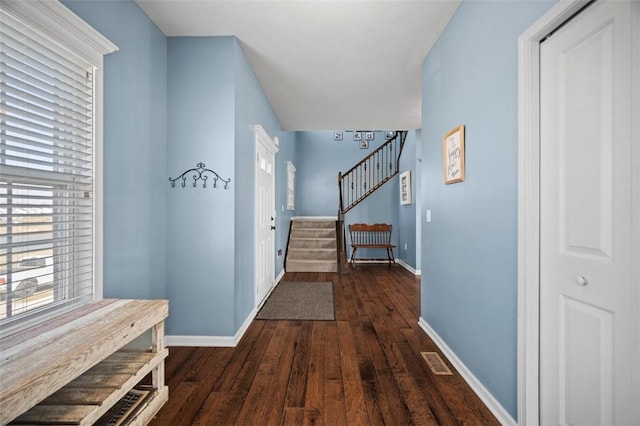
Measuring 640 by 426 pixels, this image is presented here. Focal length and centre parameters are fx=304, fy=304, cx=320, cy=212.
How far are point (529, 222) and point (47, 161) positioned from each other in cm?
235

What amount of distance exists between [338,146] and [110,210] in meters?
6.80

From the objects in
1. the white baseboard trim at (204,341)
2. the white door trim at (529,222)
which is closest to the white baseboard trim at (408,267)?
the white baseboard trim at (204,341)

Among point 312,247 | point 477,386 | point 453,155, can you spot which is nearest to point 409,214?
point 312,247

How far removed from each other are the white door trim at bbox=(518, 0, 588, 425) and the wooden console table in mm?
1880

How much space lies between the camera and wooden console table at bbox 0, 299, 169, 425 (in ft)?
3.25

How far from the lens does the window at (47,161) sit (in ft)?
4.24

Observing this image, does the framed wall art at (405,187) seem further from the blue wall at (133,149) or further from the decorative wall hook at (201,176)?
the blue wall at (133,149)

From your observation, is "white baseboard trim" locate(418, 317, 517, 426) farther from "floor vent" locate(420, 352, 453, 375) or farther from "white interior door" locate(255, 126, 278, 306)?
"white interior door" locate(255, 126, 278, 306)

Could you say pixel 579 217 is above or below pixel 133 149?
below

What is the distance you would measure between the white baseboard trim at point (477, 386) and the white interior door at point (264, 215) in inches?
77.5

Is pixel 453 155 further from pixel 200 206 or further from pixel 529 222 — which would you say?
pixel 200 206

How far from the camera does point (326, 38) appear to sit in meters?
2.64

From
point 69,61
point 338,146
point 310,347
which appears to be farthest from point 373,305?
point 338,146

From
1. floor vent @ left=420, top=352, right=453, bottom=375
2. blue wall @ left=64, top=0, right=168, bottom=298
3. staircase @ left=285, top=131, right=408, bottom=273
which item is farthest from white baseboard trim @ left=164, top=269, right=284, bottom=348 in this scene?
staircase @ left=285, top=131, right=408, bottom=273
